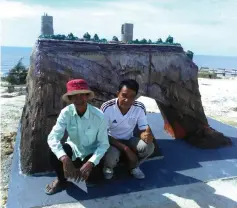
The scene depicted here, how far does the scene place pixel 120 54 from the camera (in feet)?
16.6

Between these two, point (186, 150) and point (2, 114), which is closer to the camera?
point (186, 150)

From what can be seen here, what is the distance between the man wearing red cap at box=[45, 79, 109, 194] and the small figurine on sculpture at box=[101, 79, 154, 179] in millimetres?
275

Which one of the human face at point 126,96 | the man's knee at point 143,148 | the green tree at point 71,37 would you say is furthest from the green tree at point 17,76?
the man's knee at point 143,148

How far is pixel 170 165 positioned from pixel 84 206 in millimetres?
1794

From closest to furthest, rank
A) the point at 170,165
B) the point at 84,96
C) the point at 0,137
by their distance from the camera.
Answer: the point at 84,96 → the point at 170,165 → the point at 0,137

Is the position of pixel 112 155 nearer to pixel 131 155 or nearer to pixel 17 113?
pixel 131 155

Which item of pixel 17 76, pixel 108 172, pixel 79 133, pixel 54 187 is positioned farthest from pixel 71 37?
pixel 17 76

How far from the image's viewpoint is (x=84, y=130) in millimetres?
3635

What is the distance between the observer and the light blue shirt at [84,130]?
3559 mm

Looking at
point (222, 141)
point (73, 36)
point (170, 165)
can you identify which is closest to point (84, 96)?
point (73, 36)

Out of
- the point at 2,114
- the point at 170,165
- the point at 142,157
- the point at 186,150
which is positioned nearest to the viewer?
the point at 142,157

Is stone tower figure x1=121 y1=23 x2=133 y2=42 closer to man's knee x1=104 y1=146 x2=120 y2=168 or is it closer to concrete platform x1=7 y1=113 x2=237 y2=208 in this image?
concrete platform x1=7 y1=113 x2=237 y2=208

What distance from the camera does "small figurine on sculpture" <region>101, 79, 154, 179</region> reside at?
150 inches

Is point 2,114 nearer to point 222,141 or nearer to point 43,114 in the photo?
point 43,114
